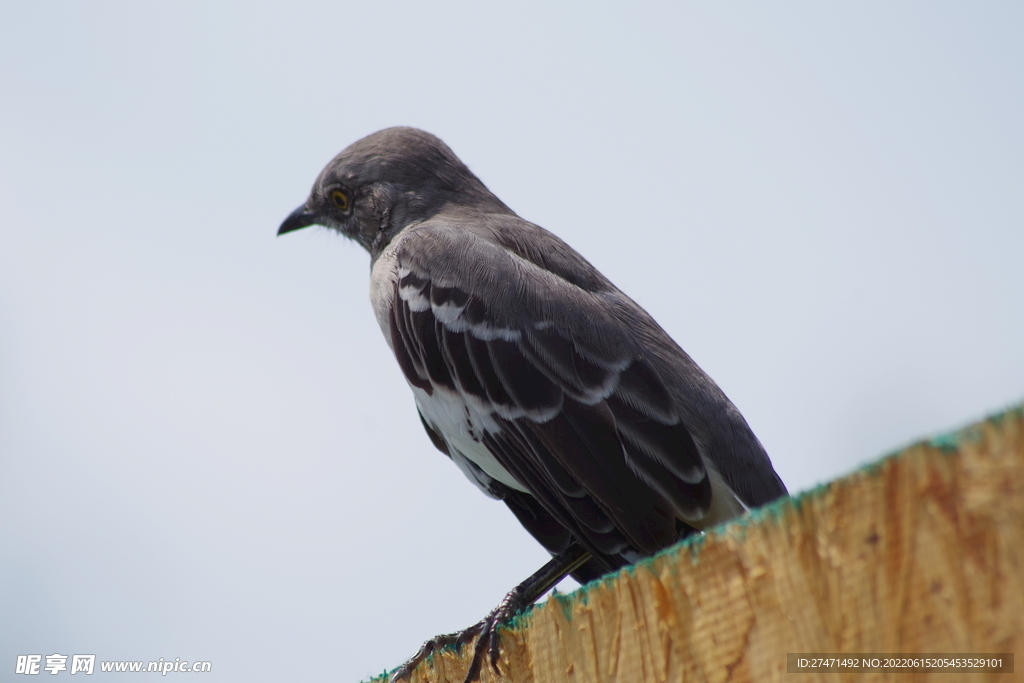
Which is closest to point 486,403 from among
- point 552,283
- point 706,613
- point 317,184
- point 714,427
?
point 552,283

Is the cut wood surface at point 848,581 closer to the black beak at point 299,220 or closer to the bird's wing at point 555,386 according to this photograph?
the bird's wing at point 555,386

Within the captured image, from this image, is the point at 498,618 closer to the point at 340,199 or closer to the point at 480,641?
the point at 480,641

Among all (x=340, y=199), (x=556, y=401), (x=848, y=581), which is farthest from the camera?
(x=340, y=199)

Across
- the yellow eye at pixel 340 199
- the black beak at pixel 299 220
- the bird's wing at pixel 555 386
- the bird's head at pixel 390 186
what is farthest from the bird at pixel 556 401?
the black beak at pixel 299 220

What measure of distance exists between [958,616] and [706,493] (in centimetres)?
233

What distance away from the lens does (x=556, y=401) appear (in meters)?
4.41

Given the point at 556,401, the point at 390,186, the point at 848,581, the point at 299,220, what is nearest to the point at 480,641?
the point at 556,401

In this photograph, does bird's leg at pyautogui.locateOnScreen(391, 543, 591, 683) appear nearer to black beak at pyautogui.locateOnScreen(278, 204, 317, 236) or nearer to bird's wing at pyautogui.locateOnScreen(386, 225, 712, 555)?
bird's wing at pyautogui.locateOnScreen(386, 225, 712, 555)

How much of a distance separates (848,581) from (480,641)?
1.71 meters

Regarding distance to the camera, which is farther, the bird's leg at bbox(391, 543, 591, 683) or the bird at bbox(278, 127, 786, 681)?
the bird at bbox(278, 127, 786, 681)

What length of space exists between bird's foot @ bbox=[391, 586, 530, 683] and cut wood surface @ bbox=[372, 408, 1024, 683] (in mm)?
597

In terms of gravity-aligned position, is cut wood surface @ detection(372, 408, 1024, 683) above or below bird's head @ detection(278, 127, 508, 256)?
below

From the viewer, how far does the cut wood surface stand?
172 centimetres

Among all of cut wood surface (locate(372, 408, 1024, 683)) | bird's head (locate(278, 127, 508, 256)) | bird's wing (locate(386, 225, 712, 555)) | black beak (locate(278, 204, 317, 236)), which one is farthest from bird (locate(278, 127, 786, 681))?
black beak (locate(278, 204, 317, 236))
